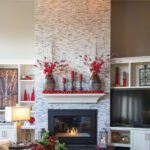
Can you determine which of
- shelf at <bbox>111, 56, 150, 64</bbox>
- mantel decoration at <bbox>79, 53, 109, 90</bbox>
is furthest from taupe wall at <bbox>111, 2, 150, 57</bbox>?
mantel decoration at <bbox>79, 53, 109, 90</bbox>

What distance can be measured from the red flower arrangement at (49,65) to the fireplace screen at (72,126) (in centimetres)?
114

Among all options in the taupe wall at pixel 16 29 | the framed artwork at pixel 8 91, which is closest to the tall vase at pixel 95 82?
the taupe wall at pixel 16 29

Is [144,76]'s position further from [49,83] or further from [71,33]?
[49,83]

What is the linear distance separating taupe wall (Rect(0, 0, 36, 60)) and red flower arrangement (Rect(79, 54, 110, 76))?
5.36ft

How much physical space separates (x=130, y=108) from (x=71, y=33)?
7.38 ft

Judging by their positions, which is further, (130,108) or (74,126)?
(74,126)

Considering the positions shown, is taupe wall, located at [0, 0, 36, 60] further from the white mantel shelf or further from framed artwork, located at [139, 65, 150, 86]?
framed artwork, located at [139, 65, 150, 86]

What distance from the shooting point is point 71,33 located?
248 inches

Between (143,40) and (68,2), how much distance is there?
2.19 m

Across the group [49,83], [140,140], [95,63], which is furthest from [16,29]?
[140,140]

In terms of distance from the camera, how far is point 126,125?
20.4ft

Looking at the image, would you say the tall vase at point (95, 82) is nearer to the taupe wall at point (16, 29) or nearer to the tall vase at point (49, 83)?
the tall vase at point (49, 83)

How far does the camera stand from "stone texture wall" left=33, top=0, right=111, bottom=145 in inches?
247

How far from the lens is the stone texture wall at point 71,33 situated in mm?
6273
